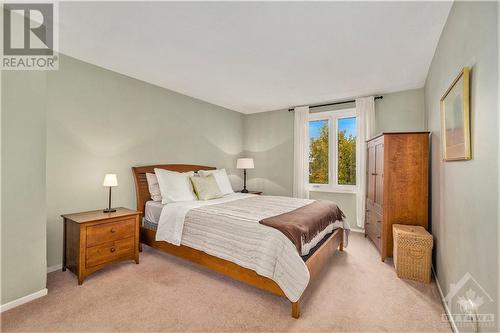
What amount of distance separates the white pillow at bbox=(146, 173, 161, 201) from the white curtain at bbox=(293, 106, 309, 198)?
9.20 ft

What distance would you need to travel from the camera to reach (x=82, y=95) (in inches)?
115

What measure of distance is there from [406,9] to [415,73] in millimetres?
1667

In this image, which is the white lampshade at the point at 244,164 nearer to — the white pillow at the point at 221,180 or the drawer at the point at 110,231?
the white pillow at the point at 221,180

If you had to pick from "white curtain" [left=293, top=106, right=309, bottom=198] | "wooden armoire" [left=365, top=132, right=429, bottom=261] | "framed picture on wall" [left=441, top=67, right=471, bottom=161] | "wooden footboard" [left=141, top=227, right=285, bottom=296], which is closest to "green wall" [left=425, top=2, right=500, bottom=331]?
"framed picture on wall" [left=441, top=67, right=471, bottom=161]

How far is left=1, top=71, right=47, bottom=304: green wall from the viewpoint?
6.50ft

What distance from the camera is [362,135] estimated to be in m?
4.20

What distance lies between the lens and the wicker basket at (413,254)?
2.44m

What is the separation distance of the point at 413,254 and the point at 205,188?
278cm

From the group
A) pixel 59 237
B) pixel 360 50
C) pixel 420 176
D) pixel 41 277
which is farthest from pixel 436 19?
pixel 59 237

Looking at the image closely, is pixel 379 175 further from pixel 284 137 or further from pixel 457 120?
pixel 284 137

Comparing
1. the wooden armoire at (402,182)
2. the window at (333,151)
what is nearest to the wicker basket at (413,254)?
the wooden armoire at (402,182)

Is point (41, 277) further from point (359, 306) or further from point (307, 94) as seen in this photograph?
point (307, 94)

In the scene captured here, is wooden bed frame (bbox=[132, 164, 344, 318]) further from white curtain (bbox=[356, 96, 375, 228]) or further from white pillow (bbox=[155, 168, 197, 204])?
white curtain (bbox=[356, 96, 375, 228])

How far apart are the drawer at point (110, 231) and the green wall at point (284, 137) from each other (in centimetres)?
329
